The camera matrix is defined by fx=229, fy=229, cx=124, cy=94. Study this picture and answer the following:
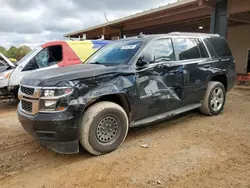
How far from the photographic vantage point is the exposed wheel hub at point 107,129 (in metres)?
3.49

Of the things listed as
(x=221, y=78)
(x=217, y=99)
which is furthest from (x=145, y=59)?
(x=221, y=78)

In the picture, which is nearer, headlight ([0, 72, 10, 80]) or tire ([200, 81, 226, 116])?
tire ([200, 81, 226, 116])

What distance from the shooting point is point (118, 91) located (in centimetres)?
357

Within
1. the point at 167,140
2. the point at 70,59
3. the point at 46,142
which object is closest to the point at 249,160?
the point at 167,140

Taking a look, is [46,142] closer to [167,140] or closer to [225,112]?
[167,140]

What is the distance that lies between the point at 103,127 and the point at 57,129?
28.2 inches

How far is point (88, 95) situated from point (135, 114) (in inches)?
38.3

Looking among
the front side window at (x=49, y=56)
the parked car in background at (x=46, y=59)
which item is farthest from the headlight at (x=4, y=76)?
the front side window at (x=49, y=56)

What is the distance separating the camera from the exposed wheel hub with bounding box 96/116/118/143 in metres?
3.49

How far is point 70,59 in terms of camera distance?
303 inches

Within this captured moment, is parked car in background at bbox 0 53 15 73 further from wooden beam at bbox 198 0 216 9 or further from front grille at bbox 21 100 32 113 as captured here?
wooden beam at bbox 198 0 216 9

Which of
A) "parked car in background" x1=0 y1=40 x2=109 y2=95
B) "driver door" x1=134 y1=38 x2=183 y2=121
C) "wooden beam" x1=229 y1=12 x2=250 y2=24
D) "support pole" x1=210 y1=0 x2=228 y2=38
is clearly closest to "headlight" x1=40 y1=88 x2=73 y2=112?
"driver door" x1=134 y1=38 x2=183 y2=121

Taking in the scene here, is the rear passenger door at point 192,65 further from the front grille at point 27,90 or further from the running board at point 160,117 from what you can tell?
the front grille at point 27,90

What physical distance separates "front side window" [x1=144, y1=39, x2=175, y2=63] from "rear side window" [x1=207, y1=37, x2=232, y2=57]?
1.38 meters
